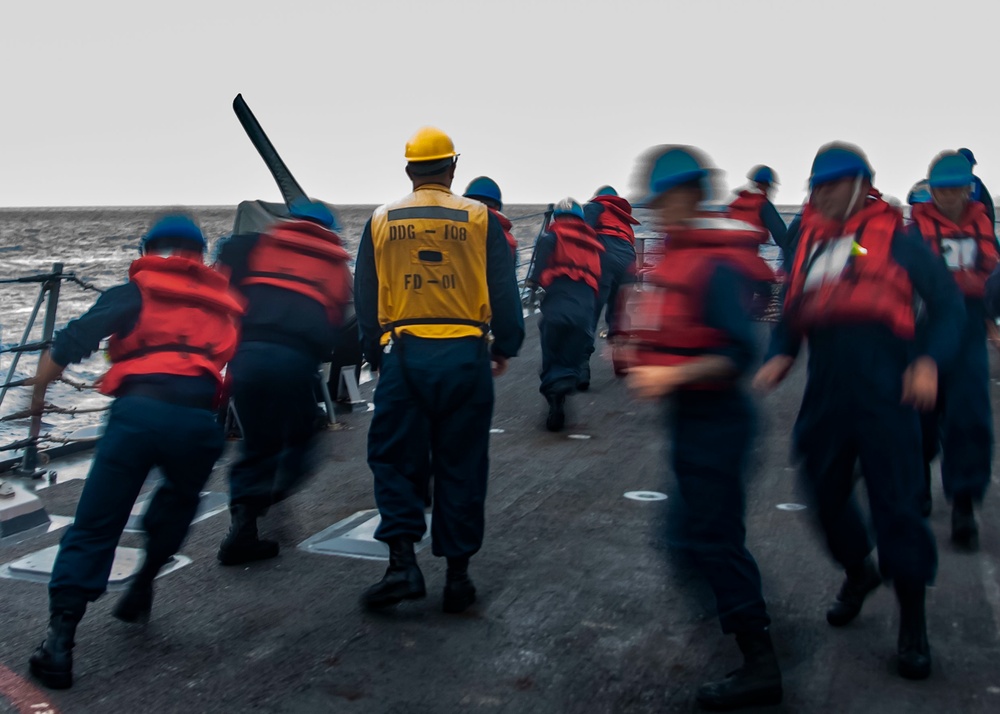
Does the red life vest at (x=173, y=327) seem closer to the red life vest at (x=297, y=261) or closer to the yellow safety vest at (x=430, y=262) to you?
the yellow safety vest at (x=430, y=262)

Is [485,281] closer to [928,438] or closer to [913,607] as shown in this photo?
[913,607]

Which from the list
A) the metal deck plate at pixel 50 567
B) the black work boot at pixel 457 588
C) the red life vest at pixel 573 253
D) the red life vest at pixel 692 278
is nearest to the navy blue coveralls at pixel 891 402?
the red life vest at pixel 692 278

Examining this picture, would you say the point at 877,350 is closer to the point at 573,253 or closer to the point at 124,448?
the point at 124,448

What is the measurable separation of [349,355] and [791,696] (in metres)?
5.38

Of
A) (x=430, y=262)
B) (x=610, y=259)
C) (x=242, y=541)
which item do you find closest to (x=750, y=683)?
(x=430, y=262)

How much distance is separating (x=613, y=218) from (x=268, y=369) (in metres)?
5.09

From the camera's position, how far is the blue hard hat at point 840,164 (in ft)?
11.6

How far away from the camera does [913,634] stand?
11.7 ft

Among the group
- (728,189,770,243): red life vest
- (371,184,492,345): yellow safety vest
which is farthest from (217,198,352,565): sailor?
(728,189,770,243): red life vest

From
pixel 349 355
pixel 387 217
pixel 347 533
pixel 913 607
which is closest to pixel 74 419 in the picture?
pixel 349 355

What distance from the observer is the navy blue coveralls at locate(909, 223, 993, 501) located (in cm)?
480

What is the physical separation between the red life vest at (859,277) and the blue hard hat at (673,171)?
0.58 meters

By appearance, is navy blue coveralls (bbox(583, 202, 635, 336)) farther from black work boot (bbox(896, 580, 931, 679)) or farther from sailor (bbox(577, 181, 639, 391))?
black work boot (bbox(896, 580, 931, 679))

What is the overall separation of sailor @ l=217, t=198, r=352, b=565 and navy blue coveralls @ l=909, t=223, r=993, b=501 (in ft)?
9.12
